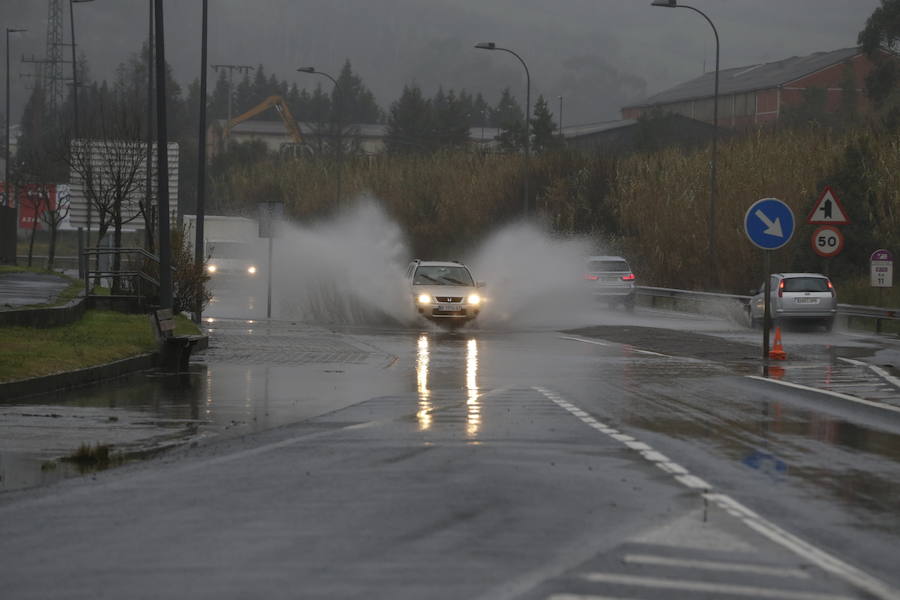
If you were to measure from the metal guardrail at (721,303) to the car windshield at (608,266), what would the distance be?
213 cm

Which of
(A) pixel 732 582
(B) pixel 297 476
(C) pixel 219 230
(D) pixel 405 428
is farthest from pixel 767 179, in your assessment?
(A) pixel 732 582

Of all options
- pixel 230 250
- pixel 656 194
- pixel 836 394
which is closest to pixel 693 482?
pixel 836 394

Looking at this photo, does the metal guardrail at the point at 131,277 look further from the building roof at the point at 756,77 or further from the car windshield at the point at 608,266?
the building roof at the point at 756,77

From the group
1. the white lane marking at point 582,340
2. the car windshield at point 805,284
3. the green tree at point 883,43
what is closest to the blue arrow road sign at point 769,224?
the white lane marking at point 582,340

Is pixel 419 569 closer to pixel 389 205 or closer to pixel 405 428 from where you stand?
pixel 405 428

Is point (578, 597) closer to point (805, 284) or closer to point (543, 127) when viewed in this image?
point (805, 284)

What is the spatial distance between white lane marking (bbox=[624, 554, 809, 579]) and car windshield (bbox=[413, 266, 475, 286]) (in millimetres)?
31433

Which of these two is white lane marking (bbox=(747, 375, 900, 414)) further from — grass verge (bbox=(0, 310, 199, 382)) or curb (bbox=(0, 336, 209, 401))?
grass verge (bbox=(0, 310, 199, 382))

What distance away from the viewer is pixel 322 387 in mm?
20719

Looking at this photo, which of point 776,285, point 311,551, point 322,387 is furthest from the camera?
point 776,285

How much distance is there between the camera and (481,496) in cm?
1052

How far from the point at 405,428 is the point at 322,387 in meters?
5.51

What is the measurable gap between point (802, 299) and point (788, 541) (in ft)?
102

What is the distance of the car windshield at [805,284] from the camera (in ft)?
129
